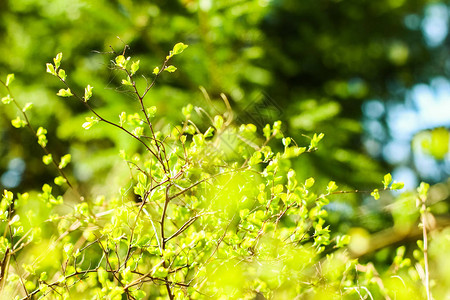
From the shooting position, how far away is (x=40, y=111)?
8.31 ft

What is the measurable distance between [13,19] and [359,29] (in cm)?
196

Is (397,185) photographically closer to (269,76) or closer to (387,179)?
(387,179)

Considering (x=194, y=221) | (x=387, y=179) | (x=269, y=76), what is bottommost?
(x=269, y=76)

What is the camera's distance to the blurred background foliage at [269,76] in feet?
5.91

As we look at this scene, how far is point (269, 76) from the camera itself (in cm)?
221

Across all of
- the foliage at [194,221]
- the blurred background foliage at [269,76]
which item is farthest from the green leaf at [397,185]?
the blurred background foliage at [269,76]

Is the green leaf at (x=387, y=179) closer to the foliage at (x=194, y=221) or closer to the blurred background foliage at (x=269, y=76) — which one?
the foliage at (x=194, y=221)

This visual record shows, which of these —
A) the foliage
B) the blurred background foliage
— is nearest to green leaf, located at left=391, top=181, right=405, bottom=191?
the foliage

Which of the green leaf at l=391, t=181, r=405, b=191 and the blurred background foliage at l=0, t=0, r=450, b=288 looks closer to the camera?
the green leaf at l=391, t=181, r=405, b=191

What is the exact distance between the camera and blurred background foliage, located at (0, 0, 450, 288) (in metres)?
1.80

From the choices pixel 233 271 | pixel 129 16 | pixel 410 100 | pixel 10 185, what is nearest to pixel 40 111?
pixel 10 185

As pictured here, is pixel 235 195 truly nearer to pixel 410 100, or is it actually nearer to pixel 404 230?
pixel 404 230

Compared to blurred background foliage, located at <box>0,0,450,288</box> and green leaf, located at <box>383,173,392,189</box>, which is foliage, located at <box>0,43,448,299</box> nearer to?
green leaf, located at <box>383,173,392,189</box>

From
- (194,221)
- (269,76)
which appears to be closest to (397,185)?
(194,221)
